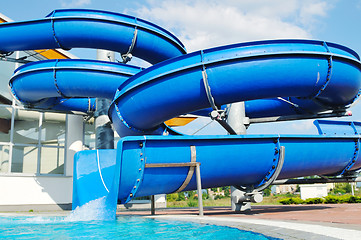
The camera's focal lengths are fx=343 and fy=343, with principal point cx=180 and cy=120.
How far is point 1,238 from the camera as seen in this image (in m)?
4.55

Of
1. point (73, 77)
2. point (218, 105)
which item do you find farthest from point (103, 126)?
point (218, 105)

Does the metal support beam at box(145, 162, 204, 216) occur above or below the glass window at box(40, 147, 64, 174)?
below

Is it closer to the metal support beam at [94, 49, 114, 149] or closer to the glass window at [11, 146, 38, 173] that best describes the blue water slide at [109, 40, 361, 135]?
the metal support beam at [94, 49, 114, 149]

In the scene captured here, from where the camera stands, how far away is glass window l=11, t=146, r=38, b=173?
14854 millimetres

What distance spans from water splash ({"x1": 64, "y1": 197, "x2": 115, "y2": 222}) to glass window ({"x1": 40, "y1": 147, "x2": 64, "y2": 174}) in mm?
8149

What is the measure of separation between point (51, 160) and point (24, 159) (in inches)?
45.2

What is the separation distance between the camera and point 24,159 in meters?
15.1

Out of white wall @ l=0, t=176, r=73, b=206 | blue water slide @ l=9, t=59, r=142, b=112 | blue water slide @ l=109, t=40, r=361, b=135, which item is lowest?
white wall @ l=0, t=176, r=73, b=206

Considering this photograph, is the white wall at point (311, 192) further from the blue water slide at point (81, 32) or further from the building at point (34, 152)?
the blue water slide at point (81, 32)

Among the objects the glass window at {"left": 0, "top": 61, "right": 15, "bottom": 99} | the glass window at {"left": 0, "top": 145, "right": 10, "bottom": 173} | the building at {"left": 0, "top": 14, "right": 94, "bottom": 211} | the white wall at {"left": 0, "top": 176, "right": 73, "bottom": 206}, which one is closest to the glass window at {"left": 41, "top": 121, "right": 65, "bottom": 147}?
the building at {"left": 0, "top": 14, "right": 94, "bottom": 211}

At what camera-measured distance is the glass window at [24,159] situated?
14854 mm

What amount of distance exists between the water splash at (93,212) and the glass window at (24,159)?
26.6 ft

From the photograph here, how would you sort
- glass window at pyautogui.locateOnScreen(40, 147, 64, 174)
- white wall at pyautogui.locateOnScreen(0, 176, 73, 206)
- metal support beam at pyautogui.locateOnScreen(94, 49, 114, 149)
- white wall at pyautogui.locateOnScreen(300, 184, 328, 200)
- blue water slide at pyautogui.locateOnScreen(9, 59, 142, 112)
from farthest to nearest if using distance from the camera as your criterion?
white wall at pyautogui.locateOnScreen(300, 184, 328, 200)
glass window at pyautogui.locateOnScreen(40, 147, 64, 174)
white wall at pyautogui.locateOnScreen(0, 176, 73, 206)
metal support beam at pyautogui.locateOnScreen(94, 49, 114, 149)
blue water slide at pyautogui.locateOnScreen(9, 59, 142, 112)

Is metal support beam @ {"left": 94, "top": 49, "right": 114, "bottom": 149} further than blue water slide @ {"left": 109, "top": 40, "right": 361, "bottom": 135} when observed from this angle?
Yes
